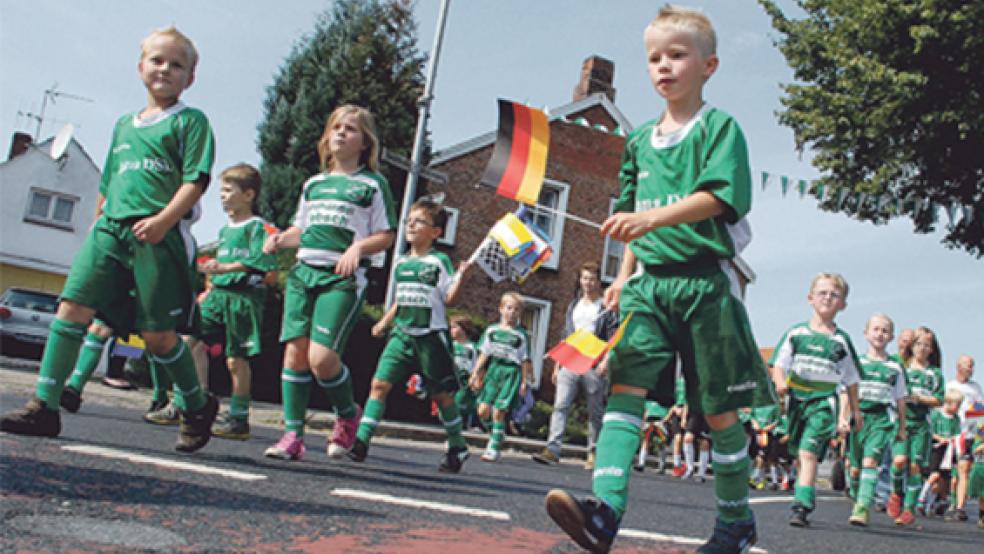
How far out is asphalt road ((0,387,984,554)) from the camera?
2.73 meters

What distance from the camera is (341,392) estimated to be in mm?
5852

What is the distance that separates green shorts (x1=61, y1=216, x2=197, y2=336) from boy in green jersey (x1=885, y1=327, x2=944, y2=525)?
8.02 meters

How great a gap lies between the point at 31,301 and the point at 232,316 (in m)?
13.8

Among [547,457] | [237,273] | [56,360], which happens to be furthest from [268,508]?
[547,457]

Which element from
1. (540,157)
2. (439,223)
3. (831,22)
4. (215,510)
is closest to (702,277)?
(215,510)

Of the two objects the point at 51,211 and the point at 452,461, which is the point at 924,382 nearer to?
the point at 452,461

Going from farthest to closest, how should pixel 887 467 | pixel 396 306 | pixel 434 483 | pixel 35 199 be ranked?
pixel 35 199 < pixel 887 467 < pixel 396 306 < pixel 434 483

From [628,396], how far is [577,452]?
11817 millimetres

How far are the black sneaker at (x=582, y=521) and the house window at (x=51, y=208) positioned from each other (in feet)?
118

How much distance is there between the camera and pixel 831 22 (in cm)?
2255

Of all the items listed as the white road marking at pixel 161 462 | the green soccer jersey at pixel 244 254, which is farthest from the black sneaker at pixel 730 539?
the green soccer jersey at pixel 244 254

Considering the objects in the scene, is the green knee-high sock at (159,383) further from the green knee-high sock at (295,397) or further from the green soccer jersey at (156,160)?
the green soccer jersey at (156,160)

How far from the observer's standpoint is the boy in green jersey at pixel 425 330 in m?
6.73

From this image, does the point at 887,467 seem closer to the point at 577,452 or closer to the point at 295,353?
the point at 577,452
